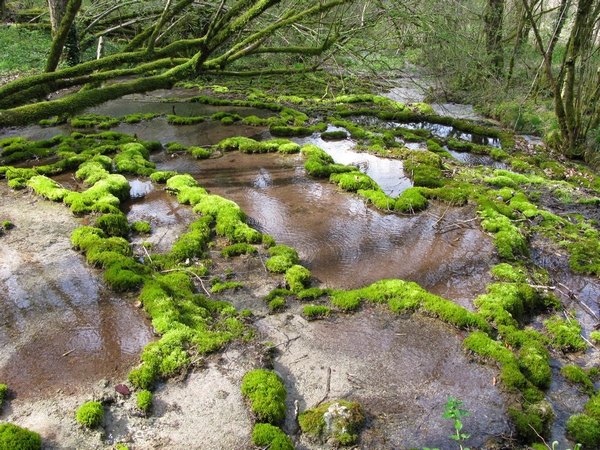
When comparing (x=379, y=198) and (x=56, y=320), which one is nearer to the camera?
(x=56, y=320)

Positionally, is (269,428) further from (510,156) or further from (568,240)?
(510,156)

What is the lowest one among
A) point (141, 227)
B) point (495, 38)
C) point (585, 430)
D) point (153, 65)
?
point (141, 227)

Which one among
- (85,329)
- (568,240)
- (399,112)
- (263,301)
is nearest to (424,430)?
(263,301)

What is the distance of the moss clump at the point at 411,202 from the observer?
28.6 ft

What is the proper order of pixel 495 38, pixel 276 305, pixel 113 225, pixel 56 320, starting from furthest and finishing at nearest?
pixel 495 38 < pixel 113 225 < pixel 276 305 < pixel 56 320

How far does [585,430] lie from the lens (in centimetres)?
429

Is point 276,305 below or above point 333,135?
below

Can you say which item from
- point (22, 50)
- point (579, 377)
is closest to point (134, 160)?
point (579, 377)

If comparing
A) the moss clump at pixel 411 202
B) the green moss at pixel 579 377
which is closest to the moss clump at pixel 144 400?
the green moss at pixel 579 377

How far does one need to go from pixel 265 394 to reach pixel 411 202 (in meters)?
5.64

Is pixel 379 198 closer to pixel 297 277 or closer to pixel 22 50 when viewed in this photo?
pixel 297 277

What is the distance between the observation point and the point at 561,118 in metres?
12.0

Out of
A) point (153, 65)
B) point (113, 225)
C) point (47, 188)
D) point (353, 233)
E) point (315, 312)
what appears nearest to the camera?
point (315, 312)

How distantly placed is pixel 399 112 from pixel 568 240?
357 inches
